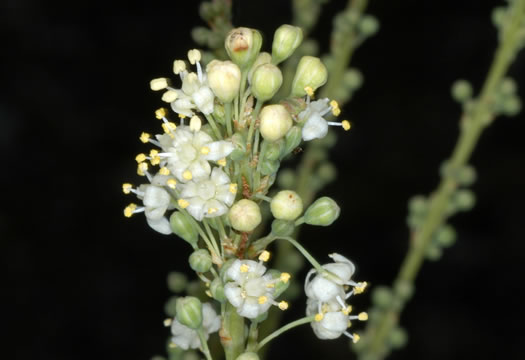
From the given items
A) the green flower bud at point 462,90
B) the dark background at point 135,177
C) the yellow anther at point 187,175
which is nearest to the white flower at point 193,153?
the yellow anther at point 187,175

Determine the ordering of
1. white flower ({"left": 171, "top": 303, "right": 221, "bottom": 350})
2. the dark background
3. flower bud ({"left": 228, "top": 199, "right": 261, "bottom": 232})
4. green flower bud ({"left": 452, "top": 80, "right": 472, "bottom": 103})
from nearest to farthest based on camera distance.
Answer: flower bud ({"left": 228, "top": 199, "right": 261, "bottom": 232}) → white flower ({"left": 171, "top": 303, "right": 221, "bottom": 350}) → green flower bud ({"left": 452, "top": 80, "right": 472, "bottom": 103}) → the dark background

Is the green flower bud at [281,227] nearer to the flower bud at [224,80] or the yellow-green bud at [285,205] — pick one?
the yellow-green bud at [285,205]

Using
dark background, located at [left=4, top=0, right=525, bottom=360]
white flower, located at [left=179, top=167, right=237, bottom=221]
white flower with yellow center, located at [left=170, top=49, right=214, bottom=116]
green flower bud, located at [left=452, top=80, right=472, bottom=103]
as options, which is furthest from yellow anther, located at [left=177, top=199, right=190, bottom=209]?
dark background, located at [left=4, top=0, right=525, bottom=360]

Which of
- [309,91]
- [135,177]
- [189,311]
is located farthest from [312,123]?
[135,177]

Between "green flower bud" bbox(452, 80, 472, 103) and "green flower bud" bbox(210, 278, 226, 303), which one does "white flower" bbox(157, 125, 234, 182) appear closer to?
"green flower bud" bbox(210, 278, 226, 303)

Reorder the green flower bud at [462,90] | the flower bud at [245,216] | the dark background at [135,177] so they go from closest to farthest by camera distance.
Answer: the flower bud at [245,216]
the green flower bud at [462,90]
the dark background at [135,177]

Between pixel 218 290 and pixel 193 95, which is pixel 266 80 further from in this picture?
pixel 218 290
